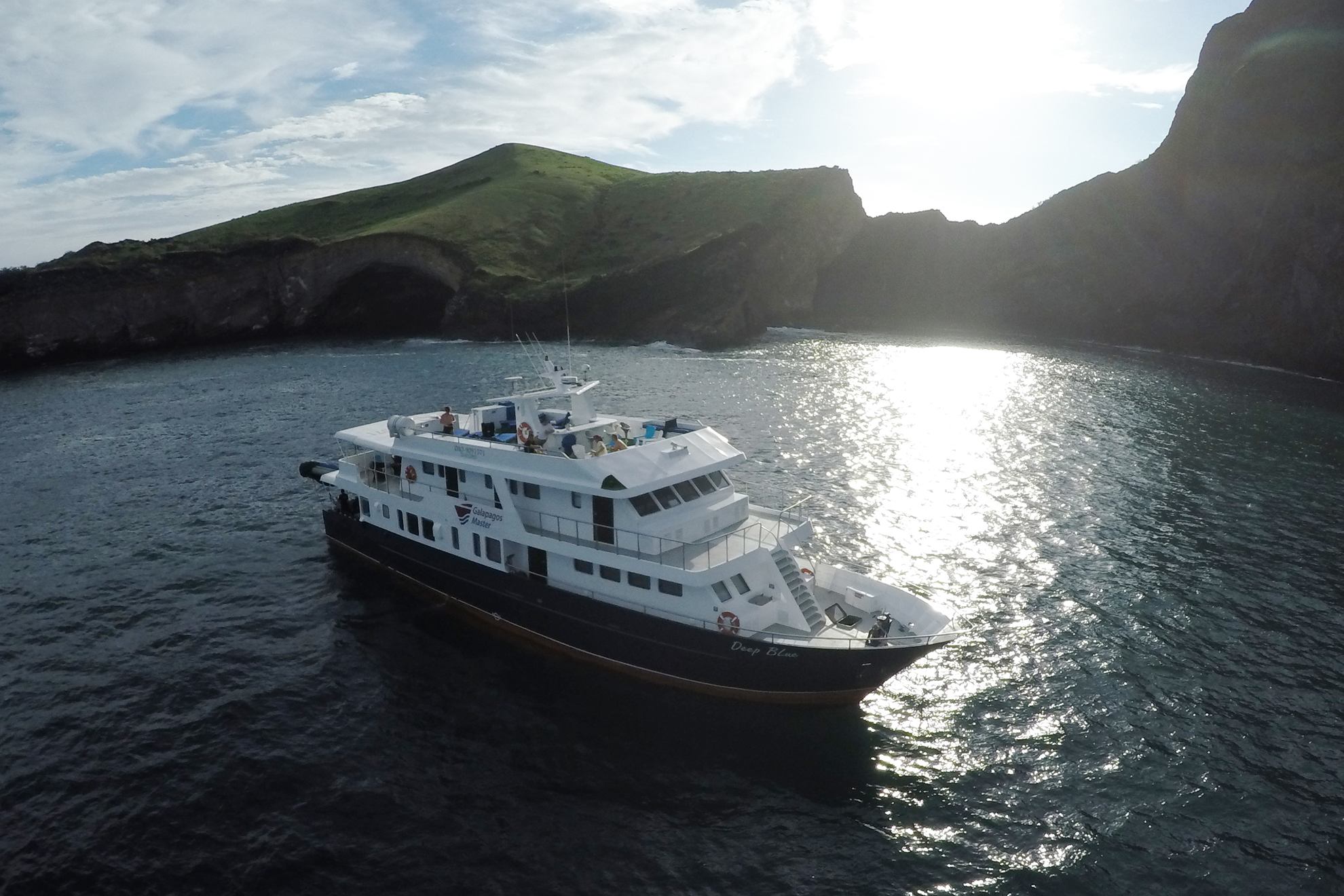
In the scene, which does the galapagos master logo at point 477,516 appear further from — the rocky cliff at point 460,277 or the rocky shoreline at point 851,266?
the rocky cliff at point 460,277

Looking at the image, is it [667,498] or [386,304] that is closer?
[667,498]

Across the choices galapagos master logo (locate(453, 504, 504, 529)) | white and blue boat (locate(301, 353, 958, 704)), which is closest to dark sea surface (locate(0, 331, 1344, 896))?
white and blue boat (locate(301, 353, 958, 704))

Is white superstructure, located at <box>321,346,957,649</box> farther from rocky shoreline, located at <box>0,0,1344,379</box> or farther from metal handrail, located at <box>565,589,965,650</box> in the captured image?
rocky shoreline, located at <box>0,0,1344,379</box>

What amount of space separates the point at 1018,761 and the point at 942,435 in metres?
36.4

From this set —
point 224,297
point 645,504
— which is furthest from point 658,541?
point 224,297

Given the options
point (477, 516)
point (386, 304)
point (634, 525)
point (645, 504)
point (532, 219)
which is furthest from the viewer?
point (532, 219)

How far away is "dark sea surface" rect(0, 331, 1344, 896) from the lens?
58.9 feet

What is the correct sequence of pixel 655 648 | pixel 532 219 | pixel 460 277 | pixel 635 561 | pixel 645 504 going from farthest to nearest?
pixel 532 219
pixel 460 277
pixel 645 504
pixel 655 648
pixel 635 561

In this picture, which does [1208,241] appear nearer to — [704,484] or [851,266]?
[851,266]

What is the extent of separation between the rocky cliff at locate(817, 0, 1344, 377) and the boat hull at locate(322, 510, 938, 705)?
80.4m

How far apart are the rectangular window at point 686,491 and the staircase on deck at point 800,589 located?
3420 millimetres

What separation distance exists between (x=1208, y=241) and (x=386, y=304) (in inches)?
4414

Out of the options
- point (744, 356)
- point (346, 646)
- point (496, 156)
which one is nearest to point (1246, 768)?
point (346, 646)

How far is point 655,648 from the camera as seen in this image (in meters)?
24.1
